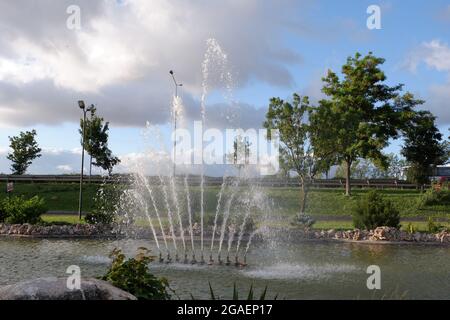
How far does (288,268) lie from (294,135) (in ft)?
68.3

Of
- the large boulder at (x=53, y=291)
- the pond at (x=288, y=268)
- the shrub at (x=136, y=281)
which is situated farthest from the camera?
the pond at (x=288, y=268)

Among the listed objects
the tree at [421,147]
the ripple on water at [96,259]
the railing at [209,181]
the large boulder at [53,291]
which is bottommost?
the ripple on water at [96,259]

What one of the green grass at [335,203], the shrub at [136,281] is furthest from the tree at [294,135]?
the shrub at [136,281]

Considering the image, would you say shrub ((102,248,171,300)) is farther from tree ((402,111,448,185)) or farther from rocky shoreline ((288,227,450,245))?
tree ((402,111,448,185))

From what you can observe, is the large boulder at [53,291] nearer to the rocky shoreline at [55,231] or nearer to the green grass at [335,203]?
the rocky shoreline at [55,231]

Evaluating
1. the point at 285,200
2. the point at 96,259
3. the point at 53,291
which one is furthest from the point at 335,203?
the point at 53,291

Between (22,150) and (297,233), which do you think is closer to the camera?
(297,233)

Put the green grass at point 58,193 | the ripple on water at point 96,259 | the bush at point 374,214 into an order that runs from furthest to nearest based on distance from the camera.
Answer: the green grass at point 58,193, the bush at point 374,214, the ripple on water at point 96,259

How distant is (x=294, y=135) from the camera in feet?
117

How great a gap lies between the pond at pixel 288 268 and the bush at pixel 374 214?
267 cm

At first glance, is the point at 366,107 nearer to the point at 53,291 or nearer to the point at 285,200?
the point at 285,200

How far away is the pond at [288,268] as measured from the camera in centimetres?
1223

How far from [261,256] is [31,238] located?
36.7ft
